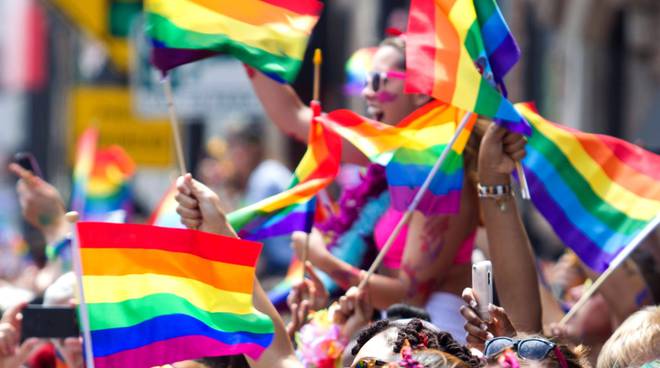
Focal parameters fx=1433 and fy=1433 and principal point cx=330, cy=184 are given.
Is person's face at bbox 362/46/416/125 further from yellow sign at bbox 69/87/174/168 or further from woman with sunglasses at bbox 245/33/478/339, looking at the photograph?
yellow sign at bbox 69/87/174/168

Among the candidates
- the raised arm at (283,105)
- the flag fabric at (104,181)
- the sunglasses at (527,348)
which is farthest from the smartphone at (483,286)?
the flag fabric at (104,181)

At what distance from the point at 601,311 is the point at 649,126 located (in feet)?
9.89

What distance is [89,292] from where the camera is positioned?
3828mm

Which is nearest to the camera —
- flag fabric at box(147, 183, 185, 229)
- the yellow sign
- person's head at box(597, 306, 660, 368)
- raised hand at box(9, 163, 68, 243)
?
person's head at box(597, 306, 660, 368)

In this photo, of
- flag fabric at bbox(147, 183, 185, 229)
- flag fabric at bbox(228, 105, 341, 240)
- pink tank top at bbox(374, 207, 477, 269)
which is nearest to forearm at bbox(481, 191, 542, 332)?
pink tank top at bbox(374, 207, 477, 269)

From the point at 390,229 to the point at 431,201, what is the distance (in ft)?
1.09

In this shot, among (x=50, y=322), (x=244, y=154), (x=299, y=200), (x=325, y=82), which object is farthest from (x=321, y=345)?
(x=325, y=82)

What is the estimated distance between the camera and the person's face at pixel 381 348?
3.42 m

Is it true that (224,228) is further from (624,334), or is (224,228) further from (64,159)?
(64,159)

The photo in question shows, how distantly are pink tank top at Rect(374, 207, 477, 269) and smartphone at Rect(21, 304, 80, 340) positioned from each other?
1.14m

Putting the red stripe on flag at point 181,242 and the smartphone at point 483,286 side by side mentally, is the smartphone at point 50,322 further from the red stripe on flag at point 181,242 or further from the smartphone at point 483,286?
the smartphone at point 483,286

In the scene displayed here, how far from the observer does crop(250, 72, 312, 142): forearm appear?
17.9 ft

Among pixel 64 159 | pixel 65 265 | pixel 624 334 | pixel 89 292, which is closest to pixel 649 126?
pixel 65 265

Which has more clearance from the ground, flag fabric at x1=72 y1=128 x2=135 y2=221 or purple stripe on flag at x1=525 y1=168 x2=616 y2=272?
purple stripe on flag at x1=525 y1=168 x2=616 y2=272
